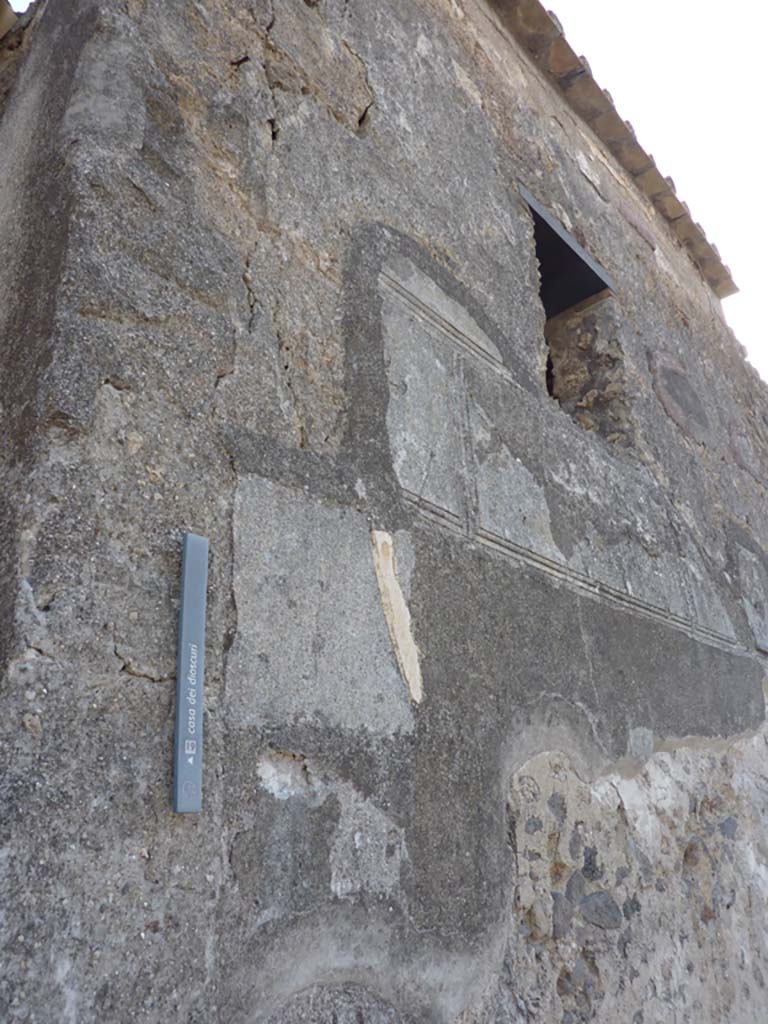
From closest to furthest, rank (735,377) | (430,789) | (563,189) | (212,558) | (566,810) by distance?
(212,558) → (430,789) → (566,810) → (563,189) → (735,377)

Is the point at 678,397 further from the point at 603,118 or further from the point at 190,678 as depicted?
the point at 190,678

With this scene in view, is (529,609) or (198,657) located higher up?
(529,609)

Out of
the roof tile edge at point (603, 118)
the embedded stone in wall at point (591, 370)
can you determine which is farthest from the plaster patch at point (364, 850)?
the roof tile edge at point (603, 118)

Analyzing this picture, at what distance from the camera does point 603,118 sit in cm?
370

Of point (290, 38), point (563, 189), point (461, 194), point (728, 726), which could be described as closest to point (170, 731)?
point (290, 38)

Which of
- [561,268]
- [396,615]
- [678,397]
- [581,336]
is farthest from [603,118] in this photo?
[396,615]

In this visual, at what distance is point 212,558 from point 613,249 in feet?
9.35

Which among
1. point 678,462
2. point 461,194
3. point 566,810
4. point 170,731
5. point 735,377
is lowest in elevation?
point 566,810

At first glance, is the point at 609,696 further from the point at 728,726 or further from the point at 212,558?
the point at 212,558

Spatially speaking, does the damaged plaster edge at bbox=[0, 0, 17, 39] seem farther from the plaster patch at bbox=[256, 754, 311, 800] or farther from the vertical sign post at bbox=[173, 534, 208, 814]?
the plaster patch at bbox=[256, 754, 311, 800]

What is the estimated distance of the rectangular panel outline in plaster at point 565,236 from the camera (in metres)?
2.72

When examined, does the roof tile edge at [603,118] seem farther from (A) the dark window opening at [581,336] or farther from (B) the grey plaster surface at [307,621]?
(B) the grey plaster surface at [307,621]

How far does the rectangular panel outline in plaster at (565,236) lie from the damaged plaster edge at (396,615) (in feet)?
5.62

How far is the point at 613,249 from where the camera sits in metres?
3.44
